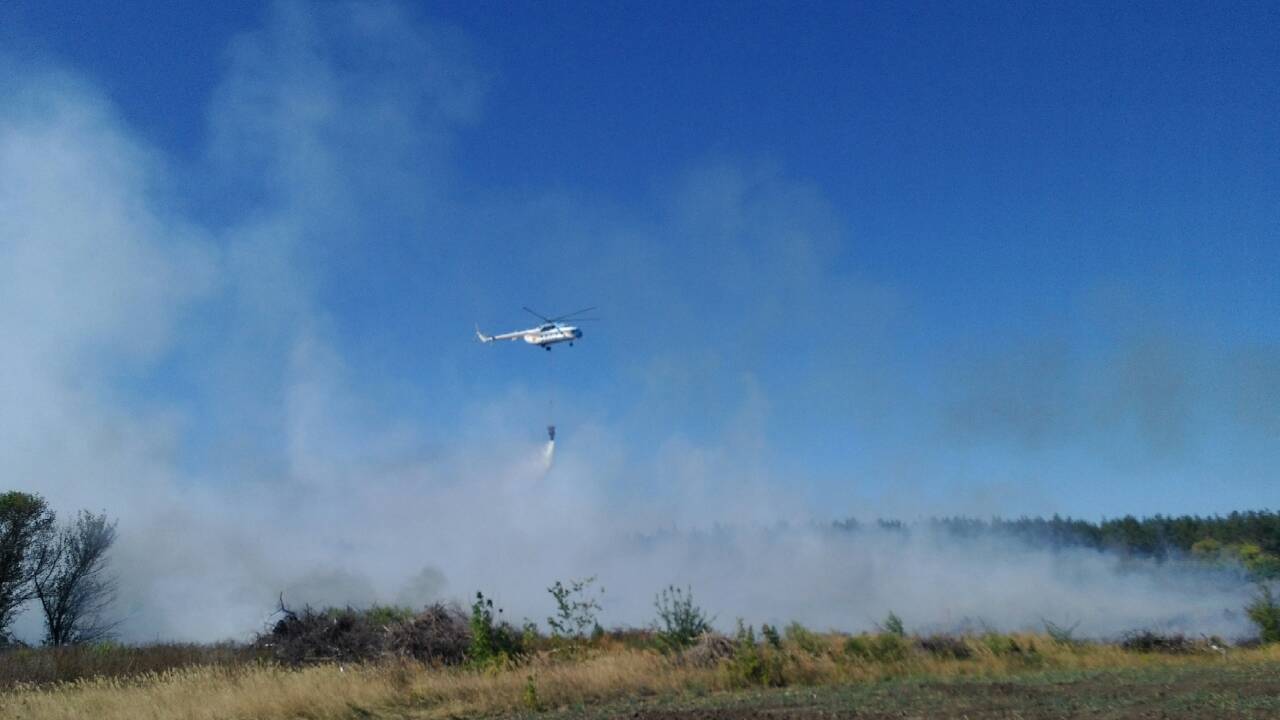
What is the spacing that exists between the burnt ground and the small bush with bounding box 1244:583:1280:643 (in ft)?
48.7

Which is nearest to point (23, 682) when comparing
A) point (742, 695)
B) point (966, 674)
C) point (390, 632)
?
point (390, 632)

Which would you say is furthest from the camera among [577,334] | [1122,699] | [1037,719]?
[577,334]

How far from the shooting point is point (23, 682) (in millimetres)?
26703

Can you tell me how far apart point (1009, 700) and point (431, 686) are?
43.5 ft

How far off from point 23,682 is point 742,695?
23900 mm

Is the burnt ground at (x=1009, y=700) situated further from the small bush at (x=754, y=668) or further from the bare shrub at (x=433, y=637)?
the bare shrub at (x=433, y=637)

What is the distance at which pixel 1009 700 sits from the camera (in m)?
14.9

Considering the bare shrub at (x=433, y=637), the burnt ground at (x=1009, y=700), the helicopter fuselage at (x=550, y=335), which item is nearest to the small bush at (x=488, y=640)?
the bare shrub at (x=433, y=637)

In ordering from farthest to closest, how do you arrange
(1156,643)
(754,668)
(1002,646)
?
1. (1156,643)
2. (1002,646)
3. (754,668)

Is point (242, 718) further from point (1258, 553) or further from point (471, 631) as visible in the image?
point (1258, 553)

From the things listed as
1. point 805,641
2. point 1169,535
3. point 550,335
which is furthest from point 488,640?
point 1169,535

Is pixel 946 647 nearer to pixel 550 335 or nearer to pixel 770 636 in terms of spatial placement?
pixel 770 636

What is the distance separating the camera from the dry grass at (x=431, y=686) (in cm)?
1862

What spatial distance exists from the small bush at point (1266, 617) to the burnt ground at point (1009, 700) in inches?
585
